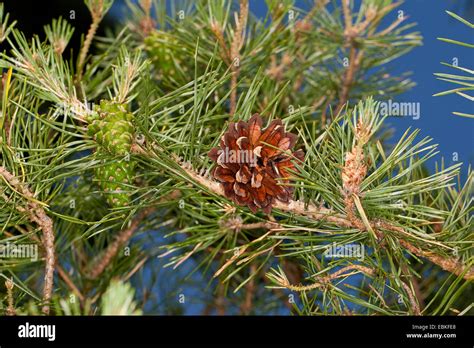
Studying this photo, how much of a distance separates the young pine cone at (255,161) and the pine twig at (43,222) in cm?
12

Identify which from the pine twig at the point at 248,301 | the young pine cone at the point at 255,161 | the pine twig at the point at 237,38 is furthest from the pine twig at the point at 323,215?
the pine twig at the point at 248,301

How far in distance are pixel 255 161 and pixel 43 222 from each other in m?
0.15

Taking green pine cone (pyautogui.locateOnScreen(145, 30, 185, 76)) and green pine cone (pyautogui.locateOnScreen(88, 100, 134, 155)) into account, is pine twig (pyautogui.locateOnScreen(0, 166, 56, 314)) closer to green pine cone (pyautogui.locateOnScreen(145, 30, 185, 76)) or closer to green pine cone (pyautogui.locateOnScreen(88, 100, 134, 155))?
green pine cone (pyautogui.locateOnScreen(88, 100, 134, 155))

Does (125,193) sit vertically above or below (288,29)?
below

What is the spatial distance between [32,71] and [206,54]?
0.71 ft

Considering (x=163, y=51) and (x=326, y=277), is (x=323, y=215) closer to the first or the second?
(x=326, y=277)

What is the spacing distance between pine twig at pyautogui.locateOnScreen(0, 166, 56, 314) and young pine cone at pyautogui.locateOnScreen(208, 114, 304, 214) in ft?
0.39

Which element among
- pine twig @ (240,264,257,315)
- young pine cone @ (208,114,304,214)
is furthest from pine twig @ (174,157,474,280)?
pine twig @ (240,264,257,315)

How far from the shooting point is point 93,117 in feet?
1.33

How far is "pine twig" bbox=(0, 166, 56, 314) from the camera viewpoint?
1.40 ft

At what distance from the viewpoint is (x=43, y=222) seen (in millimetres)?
441

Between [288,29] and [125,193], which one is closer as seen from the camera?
[125,193]
